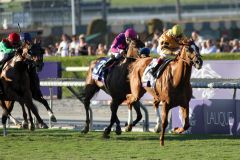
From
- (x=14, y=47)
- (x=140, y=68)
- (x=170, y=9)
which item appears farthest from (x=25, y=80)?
(x=170, y=9)

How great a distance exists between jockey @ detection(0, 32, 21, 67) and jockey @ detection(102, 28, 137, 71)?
1.47 meters

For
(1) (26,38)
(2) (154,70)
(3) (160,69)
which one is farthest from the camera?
(1) (26,38)

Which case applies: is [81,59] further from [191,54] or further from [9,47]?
[191,54]

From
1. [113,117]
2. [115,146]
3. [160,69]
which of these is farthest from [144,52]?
[115,146]

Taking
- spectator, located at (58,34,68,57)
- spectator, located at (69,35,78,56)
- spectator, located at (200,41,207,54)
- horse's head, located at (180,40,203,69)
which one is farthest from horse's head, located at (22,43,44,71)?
spectator, located at (58,34,68,57)

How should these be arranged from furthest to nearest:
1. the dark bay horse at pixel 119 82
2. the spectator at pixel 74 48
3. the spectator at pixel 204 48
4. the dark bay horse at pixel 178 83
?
1. the spectator at pixel 74 48
2. the spectator at pixel 204 48
3. the dark bay horse at pixel 119 82
4. the dark bay horse at pixel 178 83

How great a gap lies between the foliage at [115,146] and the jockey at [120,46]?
1.17 meters

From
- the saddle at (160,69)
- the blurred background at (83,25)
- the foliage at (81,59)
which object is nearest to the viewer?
the saddle at (160,69)

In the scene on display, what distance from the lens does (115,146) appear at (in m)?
13.2

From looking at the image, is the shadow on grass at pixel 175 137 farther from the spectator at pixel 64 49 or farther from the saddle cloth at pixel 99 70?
the spectator at pixel 64 49

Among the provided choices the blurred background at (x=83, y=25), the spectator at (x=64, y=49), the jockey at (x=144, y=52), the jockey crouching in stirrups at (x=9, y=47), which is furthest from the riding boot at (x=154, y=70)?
the spectator at (x=64, y=49)

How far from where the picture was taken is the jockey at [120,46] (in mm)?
15188

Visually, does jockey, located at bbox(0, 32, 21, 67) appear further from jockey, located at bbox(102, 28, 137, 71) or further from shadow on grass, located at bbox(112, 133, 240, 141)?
shadow on grass, located at bbox(112, 133, 240, 141)

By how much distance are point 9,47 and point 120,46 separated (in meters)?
1.78
